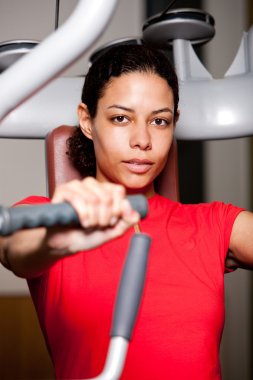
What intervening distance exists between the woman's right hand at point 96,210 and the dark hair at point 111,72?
1.87ft

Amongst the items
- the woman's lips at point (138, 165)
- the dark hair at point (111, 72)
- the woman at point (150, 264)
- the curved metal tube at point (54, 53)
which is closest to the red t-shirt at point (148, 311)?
the woman at point (150, 264)

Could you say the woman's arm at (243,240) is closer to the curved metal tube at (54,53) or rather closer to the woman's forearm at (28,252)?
the woman's forearm at (28,252)

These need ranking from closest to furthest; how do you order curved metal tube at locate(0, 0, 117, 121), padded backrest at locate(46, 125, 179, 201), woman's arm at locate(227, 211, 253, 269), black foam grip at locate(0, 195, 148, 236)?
1. black foam grip at locate(0, 195, 148, 236)
2. curved metal tube at locate(0, 0, 117, 121)
3. woman's arm at locate(227, 211, 253, 269)
4. padded backrest at locate(46, 125, 179, 201)

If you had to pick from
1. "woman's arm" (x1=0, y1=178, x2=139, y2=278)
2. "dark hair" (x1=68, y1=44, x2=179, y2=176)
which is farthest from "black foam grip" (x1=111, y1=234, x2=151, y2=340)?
"dark hair" (x1=68, y1=44, x2=179, y2=176)

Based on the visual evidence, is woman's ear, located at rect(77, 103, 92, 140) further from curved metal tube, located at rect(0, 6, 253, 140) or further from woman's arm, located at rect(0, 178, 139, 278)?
woman's arm, located at rect(0, 178, 139, 278)

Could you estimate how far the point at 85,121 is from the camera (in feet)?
3.56

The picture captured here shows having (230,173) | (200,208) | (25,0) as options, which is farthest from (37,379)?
(25,0)

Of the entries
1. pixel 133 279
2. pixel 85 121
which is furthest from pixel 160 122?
pixel 133 279

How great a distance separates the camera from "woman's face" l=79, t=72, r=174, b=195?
947 millimetres

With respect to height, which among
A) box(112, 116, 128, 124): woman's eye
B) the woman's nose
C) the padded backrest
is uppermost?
box(112, 116, 128, 124): woman's eye

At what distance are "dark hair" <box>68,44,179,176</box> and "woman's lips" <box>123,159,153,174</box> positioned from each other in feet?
0.45

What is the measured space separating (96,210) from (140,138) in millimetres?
504

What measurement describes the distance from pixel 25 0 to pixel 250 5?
896 mm

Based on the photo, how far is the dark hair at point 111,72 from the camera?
1014 mm
